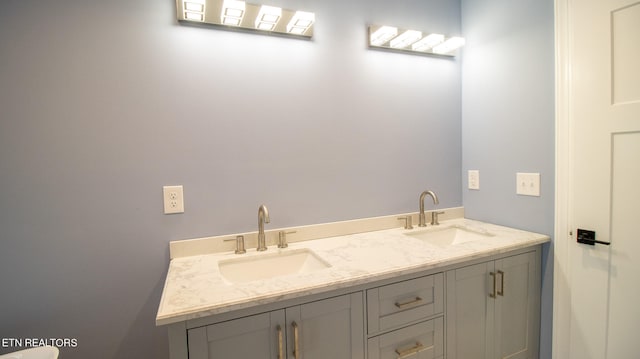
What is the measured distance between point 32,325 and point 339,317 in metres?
1.30

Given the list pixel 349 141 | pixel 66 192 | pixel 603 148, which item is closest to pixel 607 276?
pixel 603 148

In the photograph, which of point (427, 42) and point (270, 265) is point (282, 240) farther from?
point (427, 42)

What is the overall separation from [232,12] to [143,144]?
0.76 meters

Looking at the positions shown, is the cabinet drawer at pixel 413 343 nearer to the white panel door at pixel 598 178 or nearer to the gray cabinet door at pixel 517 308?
the gray cabinet door at pixel 517 308

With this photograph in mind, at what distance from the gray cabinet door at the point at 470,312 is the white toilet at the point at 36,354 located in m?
1.61

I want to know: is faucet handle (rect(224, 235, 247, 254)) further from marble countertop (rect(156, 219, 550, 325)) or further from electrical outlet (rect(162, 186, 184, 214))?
electrical outlet (rect(162, 186, 184, 214))

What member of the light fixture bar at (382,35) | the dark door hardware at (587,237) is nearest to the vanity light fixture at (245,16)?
the light fixture bar at (382,35)

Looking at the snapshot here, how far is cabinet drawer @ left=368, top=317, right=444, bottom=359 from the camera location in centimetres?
122

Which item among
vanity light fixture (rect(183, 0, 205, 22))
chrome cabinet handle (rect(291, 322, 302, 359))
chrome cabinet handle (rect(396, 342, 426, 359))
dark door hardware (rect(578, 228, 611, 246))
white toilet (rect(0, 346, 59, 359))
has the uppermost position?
vanity light fixture (rect(183, 0, 205, 22))

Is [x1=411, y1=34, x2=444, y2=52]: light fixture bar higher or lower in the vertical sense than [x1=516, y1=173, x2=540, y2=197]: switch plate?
higher

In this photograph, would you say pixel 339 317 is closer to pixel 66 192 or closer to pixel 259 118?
pixel 259 118

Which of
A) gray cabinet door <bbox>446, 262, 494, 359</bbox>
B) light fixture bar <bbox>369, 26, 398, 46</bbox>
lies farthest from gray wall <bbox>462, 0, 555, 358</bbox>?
light fixture bar <bbox>369, 26, 398, 46</bbox>

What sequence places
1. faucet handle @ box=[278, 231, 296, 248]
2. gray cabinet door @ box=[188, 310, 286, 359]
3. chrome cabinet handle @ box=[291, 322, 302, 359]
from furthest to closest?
faucet handle @ box=[278, 231, 296, 248] < chrome cabinet handle @ box=[291, 322, 302, 359] < gray cabinet door @ box=[188, 310, 286, 359]

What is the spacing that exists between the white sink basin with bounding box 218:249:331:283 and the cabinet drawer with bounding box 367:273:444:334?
0.26m
